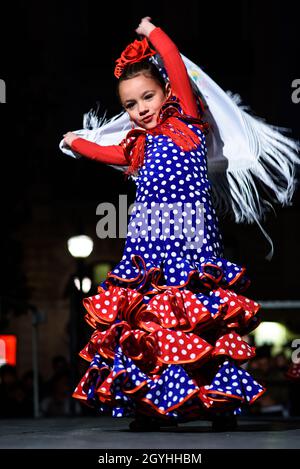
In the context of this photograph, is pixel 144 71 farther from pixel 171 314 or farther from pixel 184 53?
pixel 184 53

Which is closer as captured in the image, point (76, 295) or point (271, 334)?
point (76, 295)

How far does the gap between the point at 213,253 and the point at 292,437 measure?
1.06m

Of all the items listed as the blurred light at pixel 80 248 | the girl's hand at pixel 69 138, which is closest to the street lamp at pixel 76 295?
the blurred light at pixel 80 248

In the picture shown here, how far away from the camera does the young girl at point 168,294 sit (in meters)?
5.25

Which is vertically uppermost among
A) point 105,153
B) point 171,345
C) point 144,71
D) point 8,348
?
Answer: point 144,71

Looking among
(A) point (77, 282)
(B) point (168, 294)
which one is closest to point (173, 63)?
(B) point (168, 294)

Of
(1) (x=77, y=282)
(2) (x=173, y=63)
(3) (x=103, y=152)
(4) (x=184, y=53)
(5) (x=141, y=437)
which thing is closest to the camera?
(5) (x=141, y=437)

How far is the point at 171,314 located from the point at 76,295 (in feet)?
21.6

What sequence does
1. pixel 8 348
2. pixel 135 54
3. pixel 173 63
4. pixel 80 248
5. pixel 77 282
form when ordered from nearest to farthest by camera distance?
1. pixel 173 63
2. pixel 135 54
3. pixel 77 282
4. pixel 80 248
5. pixel 8 348

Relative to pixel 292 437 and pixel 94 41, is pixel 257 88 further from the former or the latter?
pixel 292 437

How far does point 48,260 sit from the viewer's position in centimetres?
1914

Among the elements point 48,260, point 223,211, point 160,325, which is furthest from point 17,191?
point 160,325

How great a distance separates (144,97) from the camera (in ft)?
18.8

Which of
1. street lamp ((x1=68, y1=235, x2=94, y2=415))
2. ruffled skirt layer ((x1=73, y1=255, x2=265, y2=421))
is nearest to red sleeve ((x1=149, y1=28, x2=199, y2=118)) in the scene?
ruffled skirt layer ((x1=73, y1=255, x2=265, y2=421))
